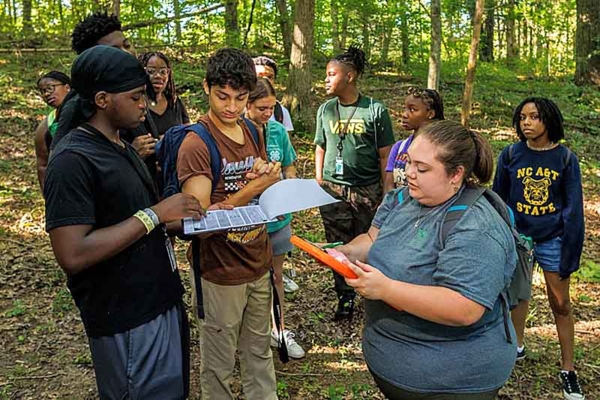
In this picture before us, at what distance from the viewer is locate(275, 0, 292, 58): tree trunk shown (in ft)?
38.5

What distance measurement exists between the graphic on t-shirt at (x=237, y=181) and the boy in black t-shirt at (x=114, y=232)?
1.54ft

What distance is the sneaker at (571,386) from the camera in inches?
137

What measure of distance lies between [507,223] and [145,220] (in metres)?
1.42

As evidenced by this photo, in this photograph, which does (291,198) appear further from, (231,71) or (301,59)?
(301,59)

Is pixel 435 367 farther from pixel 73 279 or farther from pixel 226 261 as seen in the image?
pixel 73 279

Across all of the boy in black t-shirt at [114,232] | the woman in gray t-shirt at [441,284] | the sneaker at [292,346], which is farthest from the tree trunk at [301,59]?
the woman in gray t-shirt at [441,284]

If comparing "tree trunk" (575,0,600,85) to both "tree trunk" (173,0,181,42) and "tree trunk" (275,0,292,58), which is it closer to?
"tree trunk" (275,0,292,58)

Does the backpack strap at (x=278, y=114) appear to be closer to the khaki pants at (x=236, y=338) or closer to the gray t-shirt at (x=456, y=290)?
the khaki pants at (x=236, y=338)

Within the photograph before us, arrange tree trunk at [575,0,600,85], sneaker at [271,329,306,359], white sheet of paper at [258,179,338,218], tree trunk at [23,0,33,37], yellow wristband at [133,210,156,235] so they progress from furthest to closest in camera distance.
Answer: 1. tree trunk at [23,0,33,37]
2. tree trunk at [575,0,600,85]
3. sneaker at [271,329,306,359]
4. white sheet of paper at [258,179,338,218]
5. yellow wristband at [133,210,156,235]

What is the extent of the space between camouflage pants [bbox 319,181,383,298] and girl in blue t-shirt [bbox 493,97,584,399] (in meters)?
1.11

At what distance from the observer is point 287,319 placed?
455 centimetres

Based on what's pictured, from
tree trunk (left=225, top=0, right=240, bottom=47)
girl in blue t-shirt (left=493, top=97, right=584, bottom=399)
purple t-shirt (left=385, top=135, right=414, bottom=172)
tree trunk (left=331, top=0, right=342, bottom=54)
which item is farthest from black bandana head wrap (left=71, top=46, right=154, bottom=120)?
tree trunk (left=331, top=0, right=342, bottom=54)

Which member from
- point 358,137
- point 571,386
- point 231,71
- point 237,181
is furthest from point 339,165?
point 571,386

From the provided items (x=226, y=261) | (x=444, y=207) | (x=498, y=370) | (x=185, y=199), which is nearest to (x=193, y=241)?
(x=226, y=261)
